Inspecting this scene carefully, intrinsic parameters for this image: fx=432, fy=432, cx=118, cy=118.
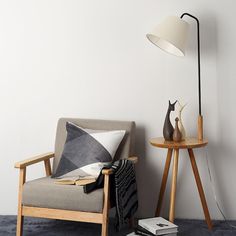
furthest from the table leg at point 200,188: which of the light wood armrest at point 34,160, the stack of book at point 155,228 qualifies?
the light wood armrest at point 34,160

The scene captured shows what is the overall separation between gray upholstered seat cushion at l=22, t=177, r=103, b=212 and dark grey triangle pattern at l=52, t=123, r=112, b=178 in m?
0.24

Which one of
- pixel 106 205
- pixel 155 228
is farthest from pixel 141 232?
pixel 106 205

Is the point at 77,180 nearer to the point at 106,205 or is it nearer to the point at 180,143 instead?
the point at 106,205

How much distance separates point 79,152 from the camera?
2.94 metres

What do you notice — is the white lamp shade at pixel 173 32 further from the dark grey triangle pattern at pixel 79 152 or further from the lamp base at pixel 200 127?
the dark grey triangle pattern at pixel 79 152

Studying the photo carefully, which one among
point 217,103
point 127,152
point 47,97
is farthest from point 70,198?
point 217,103

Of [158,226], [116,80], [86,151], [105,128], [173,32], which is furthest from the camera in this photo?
[116,80]

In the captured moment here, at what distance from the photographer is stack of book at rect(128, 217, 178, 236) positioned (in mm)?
2645

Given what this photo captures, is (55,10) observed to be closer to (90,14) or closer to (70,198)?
(90,14)

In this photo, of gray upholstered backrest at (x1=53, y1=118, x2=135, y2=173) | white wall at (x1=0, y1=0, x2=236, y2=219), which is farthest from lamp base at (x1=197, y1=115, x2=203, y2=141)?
gray upholstered backrest at (x1=53, y1=118, x2=135, y2=173)

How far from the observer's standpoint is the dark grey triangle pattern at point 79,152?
288 centimetres

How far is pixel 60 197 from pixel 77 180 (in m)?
0.19

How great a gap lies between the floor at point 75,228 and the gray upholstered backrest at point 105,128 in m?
0.40

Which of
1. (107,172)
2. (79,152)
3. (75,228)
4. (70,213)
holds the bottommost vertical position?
(75,228)
